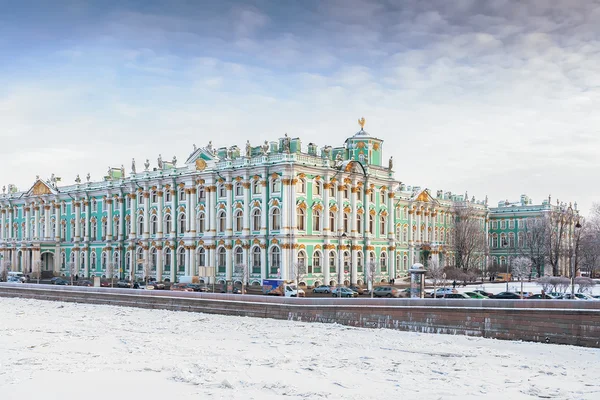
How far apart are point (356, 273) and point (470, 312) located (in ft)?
87.6

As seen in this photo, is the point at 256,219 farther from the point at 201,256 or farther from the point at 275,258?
the point at 201,256

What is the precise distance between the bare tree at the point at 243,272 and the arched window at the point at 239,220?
3.30m

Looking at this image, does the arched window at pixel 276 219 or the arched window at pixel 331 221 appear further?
the arched window at pixel 331 221

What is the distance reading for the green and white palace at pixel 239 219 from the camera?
51.9 metres

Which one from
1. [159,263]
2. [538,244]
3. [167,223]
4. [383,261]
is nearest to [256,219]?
[167,223]

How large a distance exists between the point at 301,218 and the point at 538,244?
33.7 meters

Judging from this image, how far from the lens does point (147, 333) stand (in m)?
34.1

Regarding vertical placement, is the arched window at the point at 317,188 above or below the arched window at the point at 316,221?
above

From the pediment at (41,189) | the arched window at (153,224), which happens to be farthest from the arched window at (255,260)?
the pediment at (41,189)

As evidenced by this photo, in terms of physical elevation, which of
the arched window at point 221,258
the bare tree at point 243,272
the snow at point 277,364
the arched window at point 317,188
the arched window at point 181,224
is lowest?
the snow at point 277,364

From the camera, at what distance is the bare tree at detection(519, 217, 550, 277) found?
73.4 meters

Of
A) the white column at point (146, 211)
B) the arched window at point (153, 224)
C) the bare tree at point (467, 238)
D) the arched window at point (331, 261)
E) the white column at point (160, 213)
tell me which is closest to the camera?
the arched window at point (331, 261)

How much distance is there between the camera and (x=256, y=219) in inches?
2085

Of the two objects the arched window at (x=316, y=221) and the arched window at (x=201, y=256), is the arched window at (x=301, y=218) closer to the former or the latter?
the arched window at (x=316, y=221)
